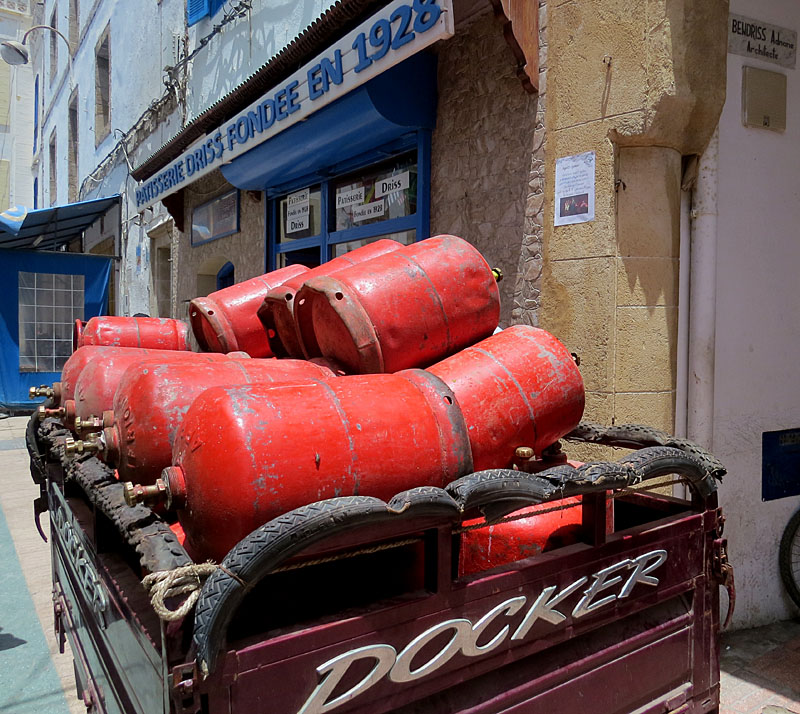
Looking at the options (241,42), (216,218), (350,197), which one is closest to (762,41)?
(350,197)

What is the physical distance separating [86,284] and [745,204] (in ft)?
43.3

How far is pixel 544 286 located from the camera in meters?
4.30

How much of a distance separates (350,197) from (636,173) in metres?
→ 3.40

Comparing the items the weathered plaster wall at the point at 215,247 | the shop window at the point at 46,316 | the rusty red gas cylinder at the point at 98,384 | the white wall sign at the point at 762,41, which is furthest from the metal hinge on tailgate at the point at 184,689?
the shop window at the point at 46,316

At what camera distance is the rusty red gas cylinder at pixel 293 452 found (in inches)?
57.1

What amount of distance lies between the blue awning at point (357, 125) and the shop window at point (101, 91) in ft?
39.0

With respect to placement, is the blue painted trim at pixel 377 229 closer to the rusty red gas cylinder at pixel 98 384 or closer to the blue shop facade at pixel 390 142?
Result: the blue shop facade at pixel 390 142

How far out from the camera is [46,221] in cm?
1488

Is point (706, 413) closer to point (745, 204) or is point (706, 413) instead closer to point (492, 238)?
point (745, 204)

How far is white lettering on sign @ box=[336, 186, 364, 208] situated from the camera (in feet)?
21.2

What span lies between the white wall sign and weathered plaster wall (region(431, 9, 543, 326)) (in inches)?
49.0

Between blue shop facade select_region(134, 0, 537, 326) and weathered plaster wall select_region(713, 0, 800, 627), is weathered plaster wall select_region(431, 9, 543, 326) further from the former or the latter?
weathered plaster wall select_region(713, 0, 800, 627)

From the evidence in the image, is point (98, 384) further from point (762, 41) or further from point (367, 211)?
point (762, 41)

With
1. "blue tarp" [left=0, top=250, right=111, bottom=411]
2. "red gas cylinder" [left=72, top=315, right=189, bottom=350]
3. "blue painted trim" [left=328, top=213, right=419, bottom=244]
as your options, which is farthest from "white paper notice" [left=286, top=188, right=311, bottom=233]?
"blue tarp" [left=0, top=250, right=111, bottom=411]
